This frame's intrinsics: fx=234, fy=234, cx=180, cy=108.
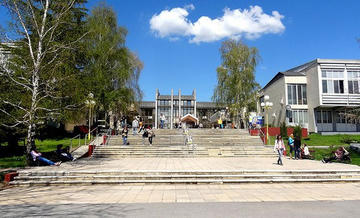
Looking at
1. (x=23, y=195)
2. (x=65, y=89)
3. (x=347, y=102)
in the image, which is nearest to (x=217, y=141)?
(x=65, y=89)

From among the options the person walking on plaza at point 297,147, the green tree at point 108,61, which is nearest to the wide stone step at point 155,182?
the person walking on plaza at point 297,147

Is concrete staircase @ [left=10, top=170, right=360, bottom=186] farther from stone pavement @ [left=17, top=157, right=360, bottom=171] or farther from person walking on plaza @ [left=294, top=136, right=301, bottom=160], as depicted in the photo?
person walking on plaza @ [left=294, top=136, right=301, bottom=160]

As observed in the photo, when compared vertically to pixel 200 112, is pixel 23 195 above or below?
below

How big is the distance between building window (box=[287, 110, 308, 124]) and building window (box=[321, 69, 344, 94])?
3.92m

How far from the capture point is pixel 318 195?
7176mm

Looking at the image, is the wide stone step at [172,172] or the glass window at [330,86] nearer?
the wide stone step at [172,172]

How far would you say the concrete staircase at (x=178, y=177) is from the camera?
8.95 m

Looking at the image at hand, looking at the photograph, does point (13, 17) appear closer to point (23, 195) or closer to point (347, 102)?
point (23, 195)

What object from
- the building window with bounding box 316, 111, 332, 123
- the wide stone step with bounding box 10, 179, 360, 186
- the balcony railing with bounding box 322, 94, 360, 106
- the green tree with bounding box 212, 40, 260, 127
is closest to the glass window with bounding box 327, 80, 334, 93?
the balcony railing with bounding box 322, 94, 360, 106

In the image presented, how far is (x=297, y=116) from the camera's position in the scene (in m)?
31.5

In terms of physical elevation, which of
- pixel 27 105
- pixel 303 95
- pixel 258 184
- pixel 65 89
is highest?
pixel 303 95

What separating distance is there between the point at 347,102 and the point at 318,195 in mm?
28037

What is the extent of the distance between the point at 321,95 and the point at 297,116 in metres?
3.99

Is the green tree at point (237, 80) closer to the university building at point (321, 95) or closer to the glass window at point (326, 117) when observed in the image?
the university building at point (321, 95)
